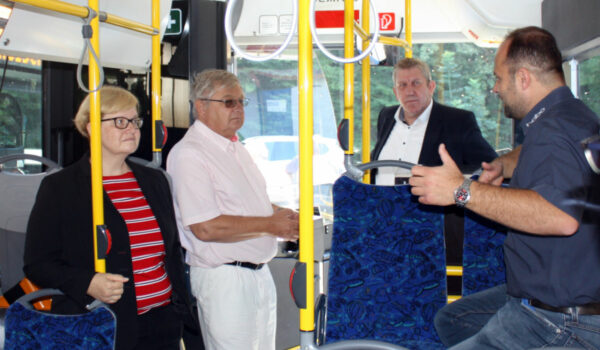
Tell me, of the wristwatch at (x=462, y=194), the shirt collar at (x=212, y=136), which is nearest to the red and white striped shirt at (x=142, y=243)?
the shirt collar at (x=212, y=136)

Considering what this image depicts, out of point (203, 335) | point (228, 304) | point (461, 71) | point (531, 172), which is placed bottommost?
point (203, 335)

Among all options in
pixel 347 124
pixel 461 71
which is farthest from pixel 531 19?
pixel 347 124

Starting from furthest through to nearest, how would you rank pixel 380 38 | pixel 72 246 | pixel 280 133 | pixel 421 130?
1. pixel 280 133
2. pixel 421 130
3. pixel 380 38
4. pixel 72 246

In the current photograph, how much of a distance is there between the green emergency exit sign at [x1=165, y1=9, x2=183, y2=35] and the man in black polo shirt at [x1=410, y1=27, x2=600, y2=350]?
2.39 m

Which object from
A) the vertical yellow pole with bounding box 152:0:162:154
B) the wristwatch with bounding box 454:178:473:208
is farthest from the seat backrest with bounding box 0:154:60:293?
the wristwatch with bounding box 454:178:473:208

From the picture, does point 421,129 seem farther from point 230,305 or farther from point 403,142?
point 230,305

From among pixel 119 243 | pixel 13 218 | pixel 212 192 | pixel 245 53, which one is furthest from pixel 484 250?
pixel 13 218

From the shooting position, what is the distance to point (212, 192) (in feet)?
8.03

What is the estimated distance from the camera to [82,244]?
220 cm

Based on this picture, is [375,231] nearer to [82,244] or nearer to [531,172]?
[531,172]

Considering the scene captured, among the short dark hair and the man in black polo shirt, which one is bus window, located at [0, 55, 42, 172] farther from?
the short dark hair

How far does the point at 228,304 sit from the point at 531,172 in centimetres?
134

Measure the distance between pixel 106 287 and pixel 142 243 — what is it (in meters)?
0.29

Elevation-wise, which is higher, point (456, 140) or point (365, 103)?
point (365, 103)
